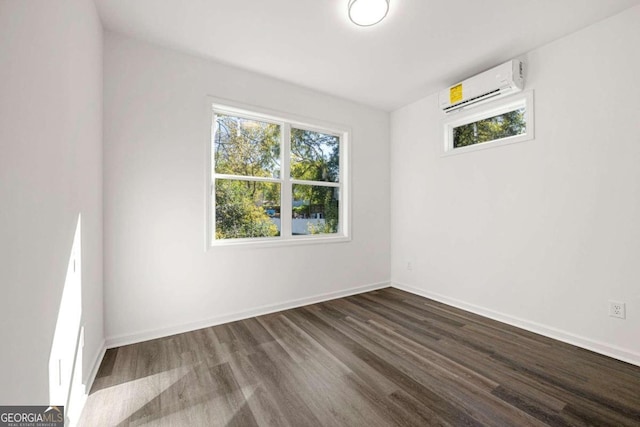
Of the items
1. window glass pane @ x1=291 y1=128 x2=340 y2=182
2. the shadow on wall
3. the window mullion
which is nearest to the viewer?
the shadow on wall

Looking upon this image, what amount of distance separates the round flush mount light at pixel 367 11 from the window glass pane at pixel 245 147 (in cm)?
150

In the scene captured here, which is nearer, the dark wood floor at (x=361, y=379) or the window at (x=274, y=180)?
the dark wood floor at (x=361, y=379)

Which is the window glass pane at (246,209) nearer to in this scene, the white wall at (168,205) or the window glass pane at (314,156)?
the white wall at (168,205)

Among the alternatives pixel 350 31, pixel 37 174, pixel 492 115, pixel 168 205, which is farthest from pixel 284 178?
pixel 492 115

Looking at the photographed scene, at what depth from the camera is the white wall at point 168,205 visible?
7.67 feet

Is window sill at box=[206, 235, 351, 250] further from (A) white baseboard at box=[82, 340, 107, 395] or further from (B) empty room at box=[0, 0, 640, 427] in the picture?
(A) white baseboard at box=[82, 340, 107, 395]

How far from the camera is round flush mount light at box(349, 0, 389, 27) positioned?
1992 mm

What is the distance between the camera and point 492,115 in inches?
119

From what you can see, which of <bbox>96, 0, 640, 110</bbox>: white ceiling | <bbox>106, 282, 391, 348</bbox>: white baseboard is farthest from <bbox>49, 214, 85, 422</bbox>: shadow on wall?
<bbox>96, 0, 640, 110</bbox>: white ceiling

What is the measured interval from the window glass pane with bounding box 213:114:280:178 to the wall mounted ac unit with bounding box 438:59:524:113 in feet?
6.85

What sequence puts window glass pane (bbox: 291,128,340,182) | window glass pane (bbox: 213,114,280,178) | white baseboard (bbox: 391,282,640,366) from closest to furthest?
white baseboard (bbox: 391,282,640,366) → window glass pane (bbox: 213,114,280,178) → window glass pane (bbox: 291,128,340,182)

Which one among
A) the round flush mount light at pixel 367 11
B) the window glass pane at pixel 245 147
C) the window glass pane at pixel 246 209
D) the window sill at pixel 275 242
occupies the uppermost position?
the round flush mount light at pixel 367 11

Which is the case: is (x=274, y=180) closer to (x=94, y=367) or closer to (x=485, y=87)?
(x=94, y=367)

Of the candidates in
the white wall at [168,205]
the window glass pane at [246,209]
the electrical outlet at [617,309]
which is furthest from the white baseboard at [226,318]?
the electrical outlet at [617,309]
